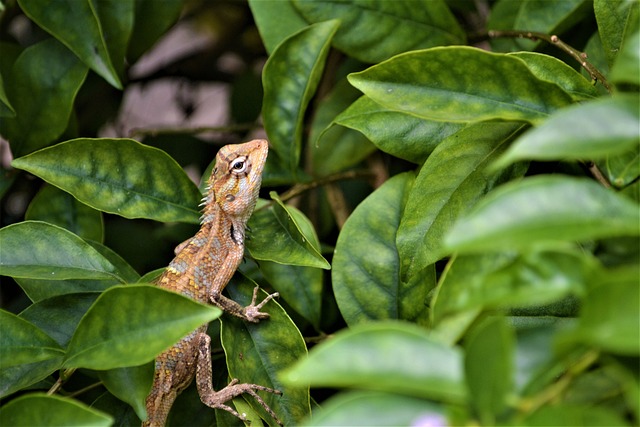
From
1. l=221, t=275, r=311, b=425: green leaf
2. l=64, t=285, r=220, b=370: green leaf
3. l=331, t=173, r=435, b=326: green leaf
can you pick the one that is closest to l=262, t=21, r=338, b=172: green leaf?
l=331, t=173, r=435, b=326: green leaf

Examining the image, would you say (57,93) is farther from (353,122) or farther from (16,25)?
(16,25)

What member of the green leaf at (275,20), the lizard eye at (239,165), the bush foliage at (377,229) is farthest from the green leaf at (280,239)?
the green leaf at (275,20)

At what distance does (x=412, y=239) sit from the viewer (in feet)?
3.93

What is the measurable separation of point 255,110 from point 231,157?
0.75 m

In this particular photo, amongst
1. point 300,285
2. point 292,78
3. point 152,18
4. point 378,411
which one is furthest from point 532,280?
point 152,18

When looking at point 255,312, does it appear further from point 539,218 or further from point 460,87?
point 539,218

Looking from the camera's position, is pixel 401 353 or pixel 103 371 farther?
pixel 103 371

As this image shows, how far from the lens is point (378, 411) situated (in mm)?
696

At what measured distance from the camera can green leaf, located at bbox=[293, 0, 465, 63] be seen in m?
1.54

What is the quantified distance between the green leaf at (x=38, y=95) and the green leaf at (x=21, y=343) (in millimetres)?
561

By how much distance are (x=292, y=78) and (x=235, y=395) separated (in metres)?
0.63

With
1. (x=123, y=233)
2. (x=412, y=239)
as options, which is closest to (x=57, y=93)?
(x=123, y=233)

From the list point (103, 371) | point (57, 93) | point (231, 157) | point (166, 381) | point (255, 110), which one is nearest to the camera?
point (103, 371)

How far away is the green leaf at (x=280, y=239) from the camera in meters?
1.24
